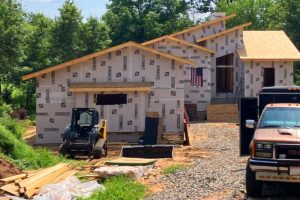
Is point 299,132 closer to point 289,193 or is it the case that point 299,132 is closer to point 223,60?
point 289,193

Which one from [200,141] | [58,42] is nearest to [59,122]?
[200,141]

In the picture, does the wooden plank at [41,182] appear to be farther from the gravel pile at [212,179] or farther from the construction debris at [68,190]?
the gravel pile at [212,179]

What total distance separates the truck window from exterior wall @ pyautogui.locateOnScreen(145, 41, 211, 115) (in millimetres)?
21567

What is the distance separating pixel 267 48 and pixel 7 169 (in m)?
24.2

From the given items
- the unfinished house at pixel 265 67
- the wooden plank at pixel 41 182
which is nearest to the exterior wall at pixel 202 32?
the unfinished house at pixel 265 67

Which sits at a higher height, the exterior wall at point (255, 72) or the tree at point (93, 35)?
the tree at point (93, 35)

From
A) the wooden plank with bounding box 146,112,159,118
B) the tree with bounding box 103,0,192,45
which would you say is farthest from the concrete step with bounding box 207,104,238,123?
the tree with bounding box 103,0,192,45

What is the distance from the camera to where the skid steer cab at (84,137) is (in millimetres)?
19469

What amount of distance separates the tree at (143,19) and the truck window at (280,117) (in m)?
39.4

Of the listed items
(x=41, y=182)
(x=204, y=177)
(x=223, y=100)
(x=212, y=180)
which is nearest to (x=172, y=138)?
(x=204, y=177)

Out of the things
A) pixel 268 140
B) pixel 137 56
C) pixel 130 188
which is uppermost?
pixel 137 56

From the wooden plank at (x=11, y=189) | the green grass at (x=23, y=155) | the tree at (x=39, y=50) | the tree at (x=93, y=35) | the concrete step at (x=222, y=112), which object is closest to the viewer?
the wooden plank at (x=11, y=189)

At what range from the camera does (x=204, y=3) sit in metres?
68.3

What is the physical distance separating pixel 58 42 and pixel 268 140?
107 ft
